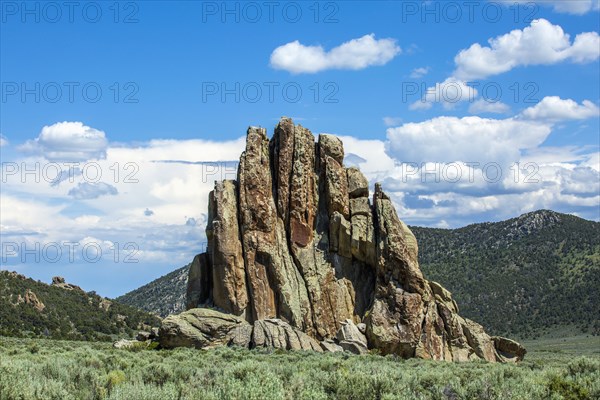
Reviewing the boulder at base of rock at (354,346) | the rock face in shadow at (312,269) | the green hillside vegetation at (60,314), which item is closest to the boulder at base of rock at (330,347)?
the rock face in shadow at (312,269)

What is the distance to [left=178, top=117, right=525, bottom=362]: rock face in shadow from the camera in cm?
4091

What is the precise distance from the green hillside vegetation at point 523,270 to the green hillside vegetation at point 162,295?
124 feet

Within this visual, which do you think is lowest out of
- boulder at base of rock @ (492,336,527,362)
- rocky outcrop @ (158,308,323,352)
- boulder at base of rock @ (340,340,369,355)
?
boulder at base of rock @ (492,336,527,362)

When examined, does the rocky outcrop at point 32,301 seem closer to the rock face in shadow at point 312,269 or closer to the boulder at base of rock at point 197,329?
the rock face in shadow at point 312,269

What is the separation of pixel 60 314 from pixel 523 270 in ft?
220

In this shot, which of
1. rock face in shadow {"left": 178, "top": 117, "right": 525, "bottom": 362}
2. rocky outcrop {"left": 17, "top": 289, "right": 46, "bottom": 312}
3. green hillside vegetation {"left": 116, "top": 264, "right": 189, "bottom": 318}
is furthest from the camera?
green hillside vegetation {"left": 116, "top": 264, "right": 189, "bottom": 318}

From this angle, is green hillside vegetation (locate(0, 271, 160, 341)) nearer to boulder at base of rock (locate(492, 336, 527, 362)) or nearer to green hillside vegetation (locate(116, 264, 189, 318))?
green hillside vegetation (locate(116, 264, 189, 318))

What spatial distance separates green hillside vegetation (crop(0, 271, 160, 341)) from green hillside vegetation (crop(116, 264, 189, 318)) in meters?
17.1

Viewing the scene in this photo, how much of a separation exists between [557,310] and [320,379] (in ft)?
280

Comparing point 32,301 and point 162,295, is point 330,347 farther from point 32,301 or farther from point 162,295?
point 162,295

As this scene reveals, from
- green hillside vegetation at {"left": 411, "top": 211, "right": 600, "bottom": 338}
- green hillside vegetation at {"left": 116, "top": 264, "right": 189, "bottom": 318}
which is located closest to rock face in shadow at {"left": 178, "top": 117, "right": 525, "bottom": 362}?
green hillside vegetation at {"left": 411, "top": 211, "right": 600, "bottom": 338}

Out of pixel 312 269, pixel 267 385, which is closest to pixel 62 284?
pixel 312 269

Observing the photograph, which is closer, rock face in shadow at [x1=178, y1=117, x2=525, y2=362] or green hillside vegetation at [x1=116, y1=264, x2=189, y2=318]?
rock face in shadow at [x1=178, y1=117, x2=525, y2=362]

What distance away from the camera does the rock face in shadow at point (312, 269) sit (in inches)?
1610
